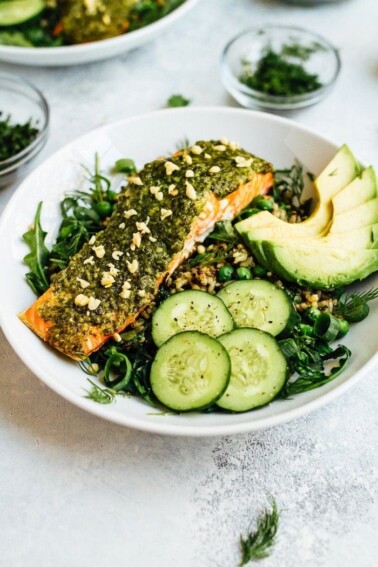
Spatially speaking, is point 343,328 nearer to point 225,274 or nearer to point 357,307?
point 357,307

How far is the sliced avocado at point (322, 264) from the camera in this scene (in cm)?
306

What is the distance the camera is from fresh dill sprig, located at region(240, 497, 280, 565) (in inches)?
104

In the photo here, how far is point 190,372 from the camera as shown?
269cm

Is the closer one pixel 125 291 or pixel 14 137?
pixel 125 291

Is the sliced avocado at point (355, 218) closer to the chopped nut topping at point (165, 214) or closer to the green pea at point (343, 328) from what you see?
the green pea at point (343, 328)

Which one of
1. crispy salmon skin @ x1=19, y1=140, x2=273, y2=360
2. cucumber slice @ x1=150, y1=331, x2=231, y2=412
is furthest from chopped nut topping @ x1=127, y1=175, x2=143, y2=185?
cucumber slice @ x1=150, y1=331, x2=231, y2=412

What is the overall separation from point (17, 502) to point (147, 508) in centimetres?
58

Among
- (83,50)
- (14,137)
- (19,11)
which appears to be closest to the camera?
(14,137)

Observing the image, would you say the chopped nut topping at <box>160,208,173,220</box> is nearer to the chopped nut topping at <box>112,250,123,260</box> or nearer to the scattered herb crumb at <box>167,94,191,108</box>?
the chopped nut topping at <box>112,250,123,260</box>

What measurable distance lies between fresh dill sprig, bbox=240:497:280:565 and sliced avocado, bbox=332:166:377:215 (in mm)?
1514

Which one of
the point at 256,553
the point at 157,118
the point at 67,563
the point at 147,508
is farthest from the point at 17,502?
the point at 157,118

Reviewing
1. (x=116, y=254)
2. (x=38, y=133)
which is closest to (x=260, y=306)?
(x=116, y=254)

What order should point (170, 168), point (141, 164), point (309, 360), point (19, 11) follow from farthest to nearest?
point (19, 11) → point (141, 164) → point (170, 168) → point (309, 360)

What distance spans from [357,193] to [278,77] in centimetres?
146
